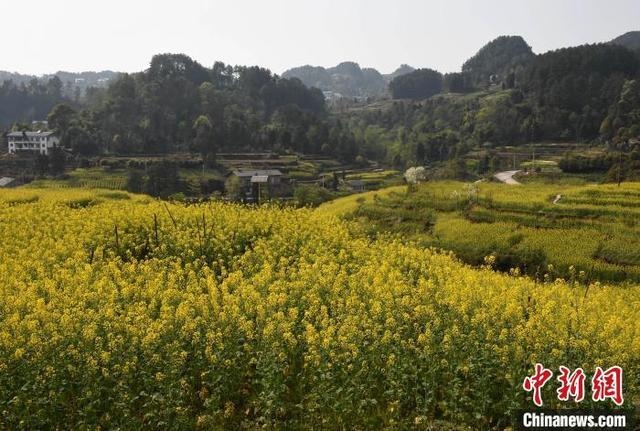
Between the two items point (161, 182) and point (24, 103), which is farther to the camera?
point (24, 103)

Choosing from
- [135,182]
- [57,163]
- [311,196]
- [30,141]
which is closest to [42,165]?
[57,163]

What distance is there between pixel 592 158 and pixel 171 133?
5475 centimetres

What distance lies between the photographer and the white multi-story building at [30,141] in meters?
74.9

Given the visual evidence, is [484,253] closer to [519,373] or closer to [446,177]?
[519,373]

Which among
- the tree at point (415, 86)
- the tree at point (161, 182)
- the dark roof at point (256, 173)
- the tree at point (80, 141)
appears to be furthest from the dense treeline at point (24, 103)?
the tree at point (415, 86)

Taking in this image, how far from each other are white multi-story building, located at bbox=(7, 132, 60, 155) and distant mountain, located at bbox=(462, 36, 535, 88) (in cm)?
10872

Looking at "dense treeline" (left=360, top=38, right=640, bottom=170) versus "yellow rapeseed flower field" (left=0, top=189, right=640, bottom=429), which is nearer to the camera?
"yellow rapeseed flower field" (left=0, top=189, right=640, bottom=429)

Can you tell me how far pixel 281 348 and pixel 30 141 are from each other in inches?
2986

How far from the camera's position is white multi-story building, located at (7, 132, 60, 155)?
7488 cm

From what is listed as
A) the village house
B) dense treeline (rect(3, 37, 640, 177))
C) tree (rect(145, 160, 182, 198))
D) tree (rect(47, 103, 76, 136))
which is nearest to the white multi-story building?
tree (rect(47, 103, 76, 136))

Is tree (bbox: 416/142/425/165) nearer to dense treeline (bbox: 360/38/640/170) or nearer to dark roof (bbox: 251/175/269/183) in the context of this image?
dense treeline (bbox: 360/38/640/170)

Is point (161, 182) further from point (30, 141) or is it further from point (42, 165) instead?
point (30, 141)

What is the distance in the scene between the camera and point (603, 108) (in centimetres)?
8375

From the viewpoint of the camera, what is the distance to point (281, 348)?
10.1 meters
